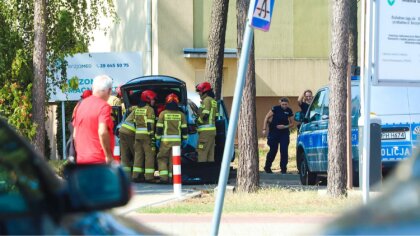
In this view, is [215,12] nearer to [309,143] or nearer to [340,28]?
[309,143]

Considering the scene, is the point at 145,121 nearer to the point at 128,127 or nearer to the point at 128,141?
the point at 128,127

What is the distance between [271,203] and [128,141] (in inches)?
206

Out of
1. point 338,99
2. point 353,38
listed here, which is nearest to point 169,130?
point 338,99

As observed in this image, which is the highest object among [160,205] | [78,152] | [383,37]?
[383,37]

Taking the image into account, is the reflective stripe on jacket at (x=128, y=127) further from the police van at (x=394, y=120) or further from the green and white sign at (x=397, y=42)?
the green and white sign at (x=397, y=42)

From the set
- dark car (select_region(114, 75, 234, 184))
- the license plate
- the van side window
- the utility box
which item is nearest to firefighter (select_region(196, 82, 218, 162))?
dark car (select_region(114, 75, 234, 184))

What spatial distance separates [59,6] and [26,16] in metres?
0.71

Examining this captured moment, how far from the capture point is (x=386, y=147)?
17.5 metres

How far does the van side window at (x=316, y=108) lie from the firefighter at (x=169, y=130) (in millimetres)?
2407

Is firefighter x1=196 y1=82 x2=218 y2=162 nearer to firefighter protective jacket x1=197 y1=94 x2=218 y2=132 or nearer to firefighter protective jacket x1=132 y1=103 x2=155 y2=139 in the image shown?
firefighter protective jacket x1=197 y1=94 x2=218 y2=132

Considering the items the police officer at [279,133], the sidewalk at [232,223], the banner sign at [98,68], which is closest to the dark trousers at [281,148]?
the police officer at [279,133]

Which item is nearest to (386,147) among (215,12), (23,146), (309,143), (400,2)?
(309,143)

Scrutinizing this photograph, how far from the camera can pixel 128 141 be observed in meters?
19.5

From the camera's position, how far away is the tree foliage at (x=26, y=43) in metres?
20.9
